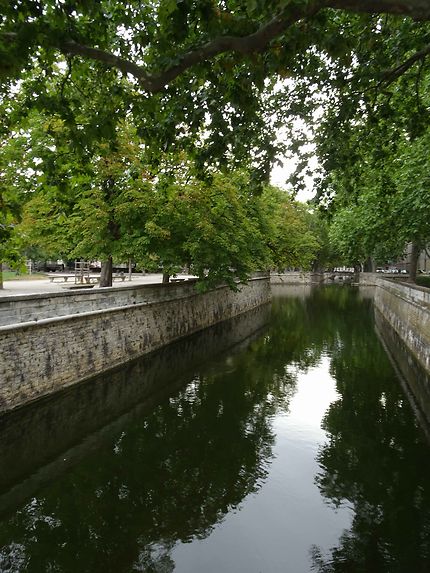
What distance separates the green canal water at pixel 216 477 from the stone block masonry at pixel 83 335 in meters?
0.61

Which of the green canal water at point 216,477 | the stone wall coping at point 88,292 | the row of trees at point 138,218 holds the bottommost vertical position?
→ the green canal water at point 216,477

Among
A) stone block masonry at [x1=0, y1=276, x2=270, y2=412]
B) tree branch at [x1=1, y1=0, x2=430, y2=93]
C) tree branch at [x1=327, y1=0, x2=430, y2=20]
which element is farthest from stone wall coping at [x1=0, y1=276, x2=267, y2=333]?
tree branch at [x1=327, y1=0, x2=430, y2=20]

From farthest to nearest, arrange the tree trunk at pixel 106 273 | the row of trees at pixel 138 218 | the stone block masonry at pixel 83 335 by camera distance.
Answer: the tree trunk at pixel 106 273 < the row of trees at pixel 138 218 < the stone block masonry at pixel 83 335

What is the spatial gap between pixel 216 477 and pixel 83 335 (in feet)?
25.0

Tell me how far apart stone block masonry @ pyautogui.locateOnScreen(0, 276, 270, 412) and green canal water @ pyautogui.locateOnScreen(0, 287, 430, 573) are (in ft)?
2.01

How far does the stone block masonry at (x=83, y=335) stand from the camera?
12.8 metres

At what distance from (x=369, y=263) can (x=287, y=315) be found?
53.3 meters

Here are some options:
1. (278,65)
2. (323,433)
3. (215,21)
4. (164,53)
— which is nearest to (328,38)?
(278,65)

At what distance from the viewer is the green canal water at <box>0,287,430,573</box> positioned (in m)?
7.60

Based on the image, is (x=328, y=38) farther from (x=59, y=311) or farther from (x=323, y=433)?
(x=59, y=311)

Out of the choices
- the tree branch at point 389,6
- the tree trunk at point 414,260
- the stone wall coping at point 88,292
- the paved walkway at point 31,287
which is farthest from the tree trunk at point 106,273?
the tree trunk at point 414,260

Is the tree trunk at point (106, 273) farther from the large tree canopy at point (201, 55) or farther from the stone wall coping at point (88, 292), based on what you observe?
the large tree canopy at point (201, 55)

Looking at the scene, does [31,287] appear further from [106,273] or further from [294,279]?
[294,279]

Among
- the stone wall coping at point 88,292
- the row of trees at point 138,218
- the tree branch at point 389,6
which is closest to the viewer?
the tree branch at point 389,6
